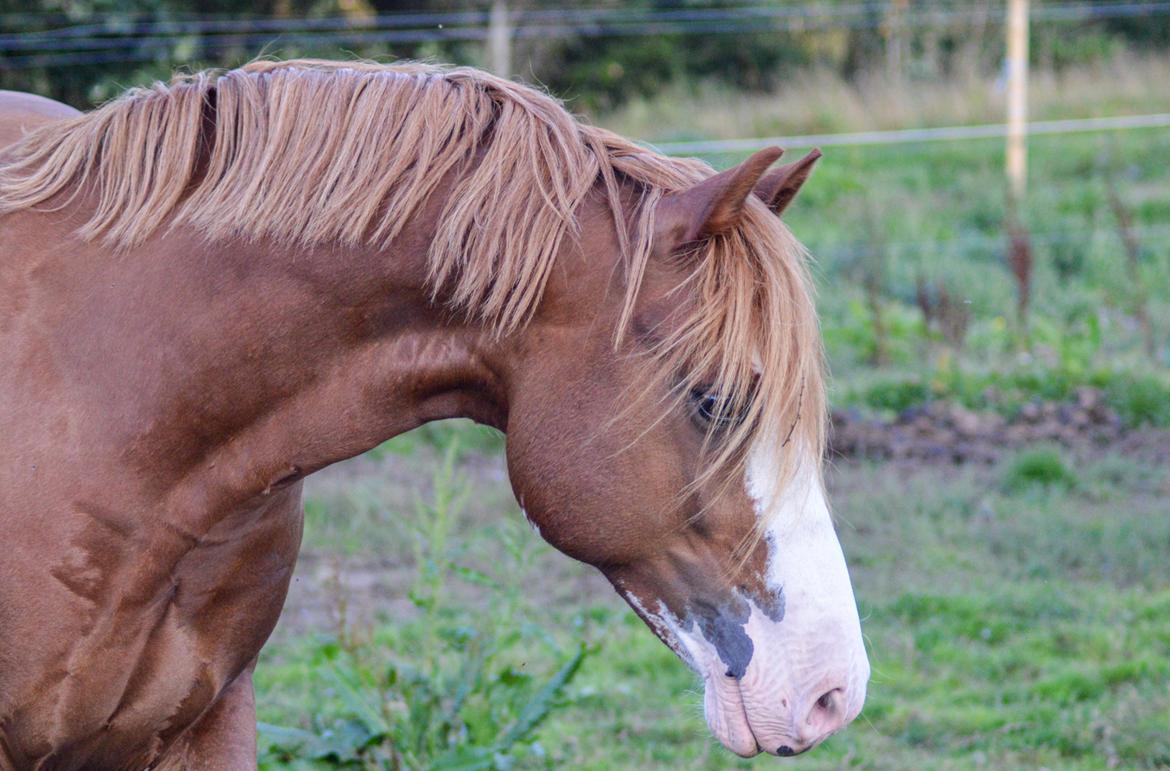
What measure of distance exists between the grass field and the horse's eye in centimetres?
117

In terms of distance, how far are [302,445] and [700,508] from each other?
26.0 inches

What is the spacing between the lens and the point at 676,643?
79.4 inches

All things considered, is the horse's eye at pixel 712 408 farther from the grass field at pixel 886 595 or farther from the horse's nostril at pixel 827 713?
the grass field at pixel 886 595

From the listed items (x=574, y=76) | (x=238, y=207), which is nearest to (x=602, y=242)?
(x=238, y=207)

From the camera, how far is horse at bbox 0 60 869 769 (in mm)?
1907

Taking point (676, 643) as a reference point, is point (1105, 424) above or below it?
below

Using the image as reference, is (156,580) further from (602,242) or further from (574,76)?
(574,76)

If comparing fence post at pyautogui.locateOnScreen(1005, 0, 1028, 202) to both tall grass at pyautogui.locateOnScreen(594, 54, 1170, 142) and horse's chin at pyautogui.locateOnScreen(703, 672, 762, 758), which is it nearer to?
tall grass at pyautogui.locateOnScreen(594, 54, 1170, 142)

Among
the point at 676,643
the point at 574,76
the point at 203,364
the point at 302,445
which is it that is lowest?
the point at 574,76

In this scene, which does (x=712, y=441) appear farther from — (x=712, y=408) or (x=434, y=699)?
(x=434, y=699)

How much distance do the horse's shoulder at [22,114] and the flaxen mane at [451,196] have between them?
1.03 feet

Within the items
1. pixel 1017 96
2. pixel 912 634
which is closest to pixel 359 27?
pixel 1017 96

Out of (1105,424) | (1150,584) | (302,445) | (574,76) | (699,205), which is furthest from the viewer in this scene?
(574,76)

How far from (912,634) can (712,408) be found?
265cm
